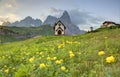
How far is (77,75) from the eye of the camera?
30.4 feet

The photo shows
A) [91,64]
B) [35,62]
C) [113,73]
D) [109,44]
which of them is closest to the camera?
[113,73]

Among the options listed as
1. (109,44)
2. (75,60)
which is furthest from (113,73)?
(109,44)

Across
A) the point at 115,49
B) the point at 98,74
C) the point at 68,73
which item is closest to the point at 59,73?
the point at 68,73

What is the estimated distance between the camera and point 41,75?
9359mm

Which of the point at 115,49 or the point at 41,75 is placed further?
the point at 115,49

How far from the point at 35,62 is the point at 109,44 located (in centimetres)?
521

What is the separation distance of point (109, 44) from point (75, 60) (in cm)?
407

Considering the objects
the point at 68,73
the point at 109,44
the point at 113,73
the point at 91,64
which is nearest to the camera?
the point at 113,73

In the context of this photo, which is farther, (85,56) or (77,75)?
(85,56)

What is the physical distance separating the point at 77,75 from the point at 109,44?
638 centimetres

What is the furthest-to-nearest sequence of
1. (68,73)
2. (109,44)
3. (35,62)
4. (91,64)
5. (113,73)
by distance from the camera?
→ (109,44)
(35,62)
(91,64)
(68,73)
(113,73)

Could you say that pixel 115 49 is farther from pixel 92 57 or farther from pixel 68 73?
pixel 68 73

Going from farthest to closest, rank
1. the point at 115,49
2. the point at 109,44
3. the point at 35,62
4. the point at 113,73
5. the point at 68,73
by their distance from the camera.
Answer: the point at 109,44
the point at 115,49
the point at 35,62
the point at 68,73
the point at 113,73

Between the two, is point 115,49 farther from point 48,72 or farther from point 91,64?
point 48,72
